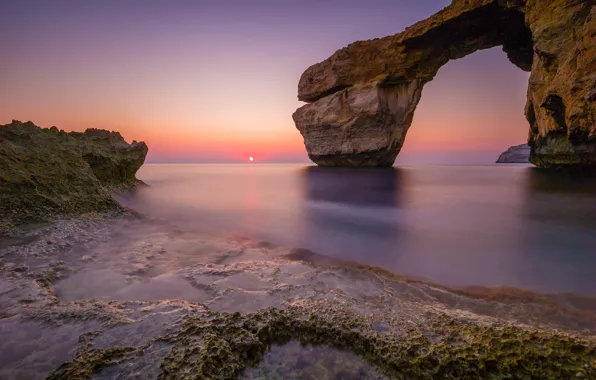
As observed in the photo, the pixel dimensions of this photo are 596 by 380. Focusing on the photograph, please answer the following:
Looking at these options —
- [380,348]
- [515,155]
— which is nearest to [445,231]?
[380,348]

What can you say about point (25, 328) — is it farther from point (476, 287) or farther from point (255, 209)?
point (255, 209)

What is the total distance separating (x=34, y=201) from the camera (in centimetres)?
418

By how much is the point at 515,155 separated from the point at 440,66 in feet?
235

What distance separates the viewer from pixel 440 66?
1838cm

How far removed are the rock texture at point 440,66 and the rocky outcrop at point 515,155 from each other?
217ft

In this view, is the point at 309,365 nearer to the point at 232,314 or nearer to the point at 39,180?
the point at 232,314

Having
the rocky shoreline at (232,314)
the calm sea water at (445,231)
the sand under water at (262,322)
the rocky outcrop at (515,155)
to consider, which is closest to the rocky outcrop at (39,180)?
the rocky shoreline at (232,314)

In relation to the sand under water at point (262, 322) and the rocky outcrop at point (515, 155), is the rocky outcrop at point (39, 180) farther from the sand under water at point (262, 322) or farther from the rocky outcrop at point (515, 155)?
the rocky outcrop at point (515, 155)

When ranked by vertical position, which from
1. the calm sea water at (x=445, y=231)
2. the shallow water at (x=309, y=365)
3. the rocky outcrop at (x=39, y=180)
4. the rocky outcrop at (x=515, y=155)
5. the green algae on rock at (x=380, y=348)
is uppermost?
the rocky outcrop at (x=515, y=155)

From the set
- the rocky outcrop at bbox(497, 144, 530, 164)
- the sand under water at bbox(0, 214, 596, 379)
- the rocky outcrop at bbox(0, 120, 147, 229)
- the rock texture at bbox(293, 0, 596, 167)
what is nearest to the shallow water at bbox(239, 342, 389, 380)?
the sand under water at bbox(0, 214, 596, 379)

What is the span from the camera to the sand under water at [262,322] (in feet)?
4.29

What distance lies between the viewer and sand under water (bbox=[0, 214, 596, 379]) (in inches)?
51.5

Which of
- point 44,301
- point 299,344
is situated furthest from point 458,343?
point 44,301

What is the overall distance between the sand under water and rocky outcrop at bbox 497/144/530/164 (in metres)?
87.6
